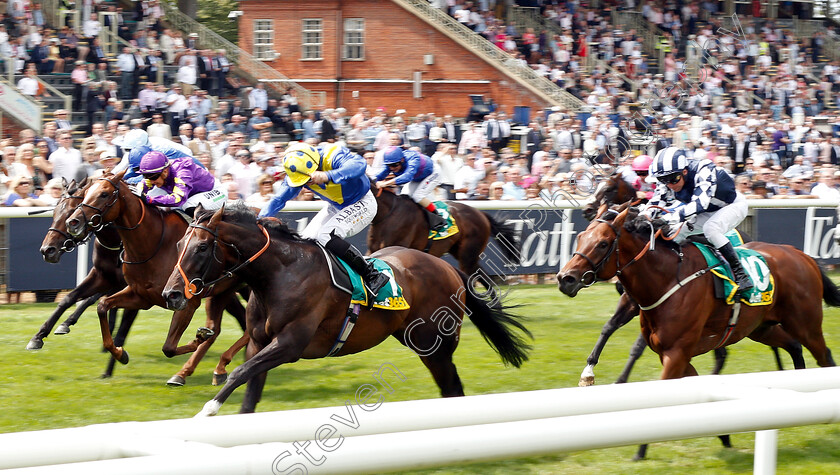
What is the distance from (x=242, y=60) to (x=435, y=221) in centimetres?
1429

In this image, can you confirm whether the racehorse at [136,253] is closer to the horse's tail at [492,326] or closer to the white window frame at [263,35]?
the horse's tail at [492,326]

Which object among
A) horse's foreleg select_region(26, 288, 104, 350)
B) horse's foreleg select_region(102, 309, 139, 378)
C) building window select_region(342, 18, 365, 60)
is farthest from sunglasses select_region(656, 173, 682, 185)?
building window select_region(342, 18, 365, 60)

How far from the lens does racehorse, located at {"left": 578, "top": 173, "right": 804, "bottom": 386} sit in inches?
232

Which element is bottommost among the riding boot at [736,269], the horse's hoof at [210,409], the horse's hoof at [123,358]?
the horse's hoof at [123,358]

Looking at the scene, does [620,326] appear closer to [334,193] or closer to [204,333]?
[334,193]

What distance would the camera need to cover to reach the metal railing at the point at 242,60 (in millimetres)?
20812

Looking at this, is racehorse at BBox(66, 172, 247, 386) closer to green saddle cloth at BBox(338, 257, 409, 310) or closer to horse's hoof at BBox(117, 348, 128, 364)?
horse's hoof at BBox(117, 348, 128, 364)

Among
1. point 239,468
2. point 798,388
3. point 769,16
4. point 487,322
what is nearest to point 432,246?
point 487,322

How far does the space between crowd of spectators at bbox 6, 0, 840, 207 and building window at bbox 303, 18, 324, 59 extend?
4.81 metres

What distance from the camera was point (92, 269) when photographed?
269 inches

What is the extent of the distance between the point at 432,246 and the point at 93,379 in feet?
11.8

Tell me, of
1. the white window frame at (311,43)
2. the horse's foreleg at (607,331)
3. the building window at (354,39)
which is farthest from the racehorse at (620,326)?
the white window frame at (311,43)

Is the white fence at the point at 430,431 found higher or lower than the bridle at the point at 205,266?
higher

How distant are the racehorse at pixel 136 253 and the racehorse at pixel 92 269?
7.0 inches
